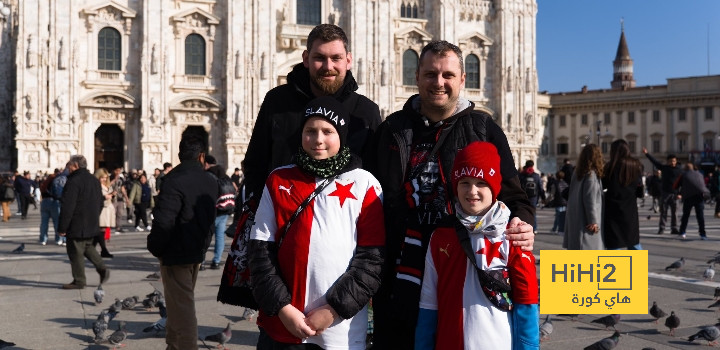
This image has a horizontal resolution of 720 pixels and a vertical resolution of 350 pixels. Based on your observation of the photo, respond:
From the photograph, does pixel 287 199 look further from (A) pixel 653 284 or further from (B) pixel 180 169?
(A) pixel 653 284

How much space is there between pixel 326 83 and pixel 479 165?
110 centimetres

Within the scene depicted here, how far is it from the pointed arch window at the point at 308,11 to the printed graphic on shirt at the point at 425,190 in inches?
1321

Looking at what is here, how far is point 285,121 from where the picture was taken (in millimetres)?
3812

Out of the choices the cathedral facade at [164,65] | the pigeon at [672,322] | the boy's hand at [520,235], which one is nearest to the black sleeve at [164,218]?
the boy's hand at [520,235]

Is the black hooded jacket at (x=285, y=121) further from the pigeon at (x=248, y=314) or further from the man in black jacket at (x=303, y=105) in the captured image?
the pigeon at (x=248, y=314)

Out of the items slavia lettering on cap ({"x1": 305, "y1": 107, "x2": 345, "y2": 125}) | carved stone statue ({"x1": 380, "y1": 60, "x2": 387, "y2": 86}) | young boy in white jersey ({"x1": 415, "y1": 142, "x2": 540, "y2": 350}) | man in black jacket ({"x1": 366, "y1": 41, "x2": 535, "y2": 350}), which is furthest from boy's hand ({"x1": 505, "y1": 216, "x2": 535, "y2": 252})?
carved stone statue ({"x1": 380, "y1": 60, "x2": 387, "y2": 86})

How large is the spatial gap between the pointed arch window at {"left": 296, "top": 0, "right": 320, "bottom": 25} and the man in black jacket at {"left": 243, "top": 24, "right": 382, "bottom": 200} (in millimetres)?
32941

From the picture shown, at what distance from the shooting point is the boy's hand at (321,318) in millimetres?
3105

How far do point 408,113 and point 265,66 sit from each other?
103ft

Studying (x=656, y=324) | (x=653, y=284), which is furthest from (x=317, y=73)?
(x=653, y=284)

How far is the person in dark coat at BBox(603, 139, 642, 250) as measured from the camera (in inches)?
301

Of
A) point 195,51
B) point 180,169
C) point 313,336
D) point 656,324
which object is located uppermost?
point 195,51

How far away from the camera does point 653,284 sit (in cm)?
893

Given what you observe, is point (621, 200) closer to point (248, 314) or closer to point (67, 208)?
point (248, 314)
